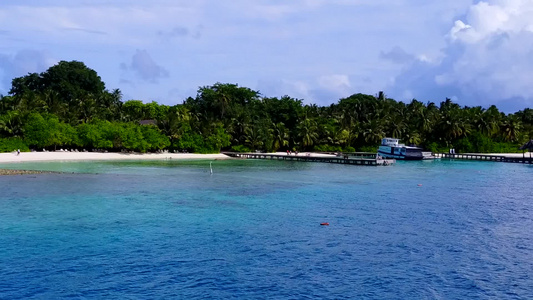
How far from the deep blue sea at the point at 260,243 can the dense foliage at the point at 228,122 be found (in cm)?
4425

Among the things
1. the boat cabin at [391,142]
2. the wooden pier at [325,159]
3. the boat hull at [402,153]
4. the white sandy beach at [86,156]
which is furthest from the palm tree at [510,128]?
the white sandy beach at [86,156]

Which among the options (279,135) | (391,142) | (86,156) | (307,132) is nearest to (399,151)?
(391,142)

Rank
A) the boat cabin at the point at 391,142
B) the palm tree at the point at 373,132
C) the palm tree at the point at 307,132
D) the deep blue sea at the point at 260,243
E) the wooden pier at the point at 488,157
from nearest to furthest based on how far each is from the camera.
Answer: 1. the deep blue sea at the point at 260,243
2. the wooden pier at the point at 488,157
3. the boat cabin at the point at 391,142
4. the palm tree at the point at 307,132
5. the palm tree at the point at 373,132

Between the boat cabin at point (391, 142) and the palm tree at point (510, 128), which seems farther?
the palm tree at point (510, 128)

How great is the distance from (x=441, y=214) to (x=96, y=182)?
106 feet

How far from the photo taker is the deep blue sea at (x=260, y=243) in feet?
61.2

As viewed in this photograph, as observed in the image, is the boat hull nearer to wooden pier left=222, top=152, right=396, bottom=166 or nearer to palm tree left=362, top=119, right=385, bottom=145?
wooden pier left=222, top=152, right=396, bottom=166

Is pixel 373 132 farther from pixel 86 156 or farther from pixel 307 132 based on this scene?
pixel 86 156

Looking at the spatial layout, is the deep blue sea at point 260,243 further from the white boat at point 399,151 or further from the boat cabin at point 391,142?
the boat cabin at point 391,142

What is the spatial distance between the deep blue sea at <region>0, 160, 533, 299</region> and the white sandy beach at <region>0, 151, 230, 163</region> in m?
34.8

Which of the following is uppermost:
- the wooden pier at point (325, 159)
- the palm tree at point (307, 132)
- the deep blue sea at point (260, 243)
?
the palm tree at point (307, 132)

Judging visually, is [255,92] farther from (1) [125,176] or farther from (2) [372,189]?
(2) [372,189]

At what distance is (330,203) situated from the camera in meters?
38.5

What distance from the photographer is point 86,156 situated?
85.6m
